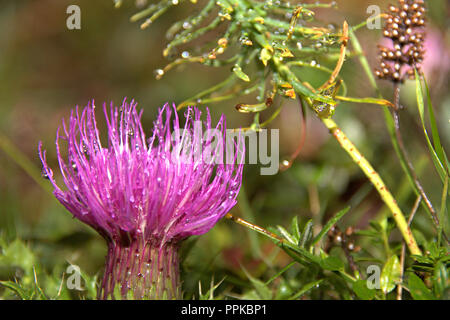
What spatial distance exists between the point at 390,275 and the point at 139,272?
1.79ft

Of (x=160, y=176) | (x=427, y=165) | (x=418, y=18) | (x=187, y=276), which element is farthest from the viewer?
→ (x=427, y=165)

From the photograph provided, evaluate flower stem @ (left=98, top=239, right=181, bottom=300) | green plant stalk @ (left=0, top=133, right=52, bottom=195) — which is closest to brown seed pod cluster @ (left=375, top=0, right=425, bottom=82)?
flower stem @ (left=98, top=239, right=181, bottom=300)

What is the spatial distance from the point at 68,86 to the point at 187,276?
202 cm

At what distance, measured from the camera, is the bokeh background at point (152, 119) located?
1656 mm

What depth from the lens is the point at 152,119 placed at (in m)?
2.51

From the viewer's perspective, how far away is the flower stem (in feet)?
3.31

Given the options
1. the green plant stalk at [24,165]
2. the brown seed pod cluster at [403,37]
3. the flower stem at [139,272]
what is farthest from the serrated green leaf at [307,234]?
the green plant stalk at [24,165]

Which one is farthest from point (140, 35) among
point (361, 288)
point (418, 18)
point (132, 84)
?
point (361, 288)

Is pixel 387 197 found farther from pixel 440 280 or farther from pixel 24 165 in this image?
pixel 24 165

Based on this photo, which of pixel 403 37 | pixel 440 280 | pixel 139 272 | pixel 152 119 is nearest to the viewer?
pixel 440 280

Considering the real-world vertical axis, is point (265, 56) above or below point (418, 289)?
above

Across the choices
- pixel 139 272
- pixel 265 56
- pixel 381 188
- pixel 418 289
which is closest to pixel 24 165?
pixel 139 272

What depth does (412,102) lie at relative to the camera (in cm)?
182

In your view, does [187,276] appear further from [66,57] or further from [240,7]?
[66,57]
